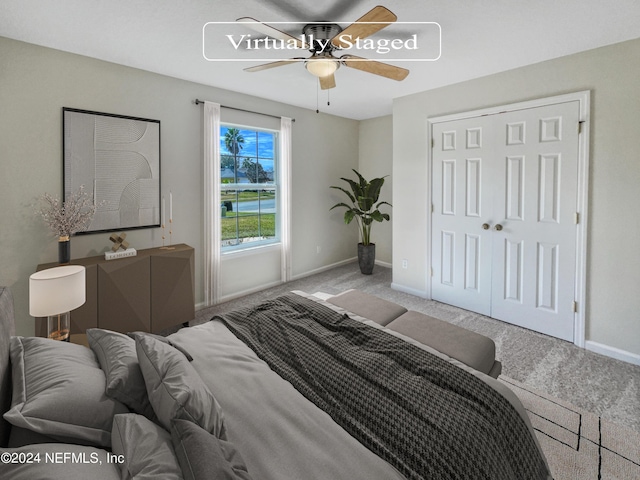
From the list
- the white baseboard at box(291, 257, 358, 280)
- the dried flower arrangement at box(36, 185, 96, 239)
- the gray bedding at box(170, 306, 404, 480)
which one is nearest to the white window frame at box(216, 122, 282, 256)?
the white baseboard at box(291, 257, 358, 280)

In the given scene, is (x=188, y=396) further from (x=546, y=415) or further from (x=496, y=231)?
(x=496, y=231)

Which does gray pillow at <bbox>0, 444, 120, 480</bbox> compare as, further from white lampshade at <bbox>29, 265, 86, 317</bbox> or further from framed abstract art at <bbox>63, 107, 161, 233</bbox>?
framed abstract art at <bbox>63, 107, 161, 233</bbox>

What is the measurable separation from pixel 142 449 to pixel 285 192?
3909 mm

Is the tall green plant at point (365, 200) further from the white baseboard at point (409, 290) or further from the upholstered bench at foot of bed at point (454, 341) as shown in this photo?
the upholstered bench at foot of bed at point (454, 341)

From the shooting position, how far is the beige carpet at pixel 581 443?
1.62 meters

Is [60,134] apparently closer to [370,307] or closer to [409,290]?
[370,307]

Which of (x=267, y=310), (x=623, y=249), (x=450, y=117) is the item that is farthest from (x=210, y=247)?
(x=623, y=249)

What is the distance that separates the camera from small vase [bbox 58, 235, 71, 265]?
2.63 metres

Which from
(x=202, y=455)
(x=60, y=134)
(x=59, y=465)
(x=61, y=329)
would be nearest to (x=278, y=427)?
(x=202, y=455)

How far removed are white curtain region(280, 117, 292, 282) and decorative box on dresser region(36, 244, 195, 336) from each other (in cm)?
160

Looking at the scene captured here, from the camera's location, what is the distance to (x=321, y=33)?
2322 mm

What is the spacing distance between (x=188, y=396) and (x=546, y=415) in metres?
2.20

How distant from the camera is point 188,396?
1029mm

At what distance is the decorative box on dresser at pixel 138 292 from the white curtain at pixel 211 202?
463mm
